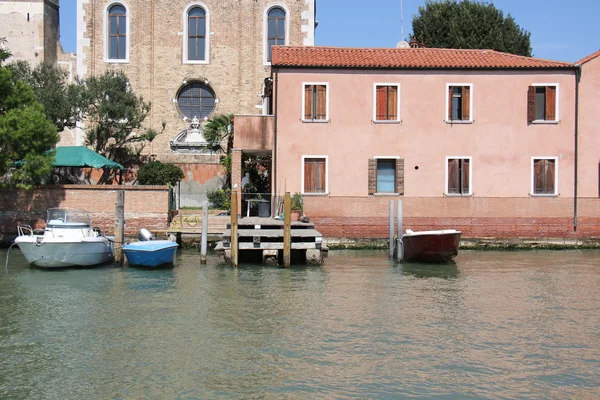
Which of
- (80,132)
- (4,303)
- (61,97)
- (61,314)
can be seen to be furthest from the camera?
(80,132)

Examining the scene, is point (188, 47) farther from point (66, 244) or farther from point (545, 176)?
point (66, 244)

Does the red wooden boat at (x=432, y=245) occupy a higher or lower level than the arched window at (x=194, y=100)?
lower

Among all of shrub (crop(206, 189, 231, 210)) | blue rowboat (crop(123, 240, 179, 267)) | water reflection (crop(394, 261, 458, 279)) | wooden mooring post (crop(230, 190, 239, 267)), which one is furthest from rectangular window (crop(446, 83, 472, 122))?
blue rowboat (crop(123, 240, 179, 267))

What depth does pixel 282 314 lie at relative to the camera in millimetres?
14508

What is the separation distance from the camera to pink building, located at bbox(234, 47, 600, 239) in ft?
90.2

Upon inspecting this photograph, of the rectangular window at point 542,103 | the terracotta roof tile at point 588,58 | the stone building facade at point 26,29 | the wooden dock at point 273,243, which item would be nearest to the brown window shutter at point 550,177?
the rectangular window at point 542,103

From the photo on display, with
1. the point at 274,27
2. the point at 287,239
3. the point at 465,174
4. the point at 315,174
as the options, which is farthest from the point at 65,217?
the point at 274,27

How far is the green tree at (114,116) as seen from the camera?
33.8 metres

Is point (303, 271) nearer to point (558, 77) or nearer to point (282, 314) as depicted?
point (282, 314)

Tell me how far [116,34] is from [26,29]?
17.3 feet

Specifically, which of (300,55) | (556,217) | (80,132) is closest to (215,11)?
(80,132)

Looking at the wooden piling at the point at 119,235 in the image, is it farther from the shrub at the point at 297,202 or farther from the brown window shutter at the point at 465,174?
the brown window shutter at the point at 465,174

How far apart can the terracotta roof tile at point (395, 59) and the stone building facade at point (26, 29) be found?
16520mm

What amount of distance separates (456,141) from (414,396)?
19.2 meters
